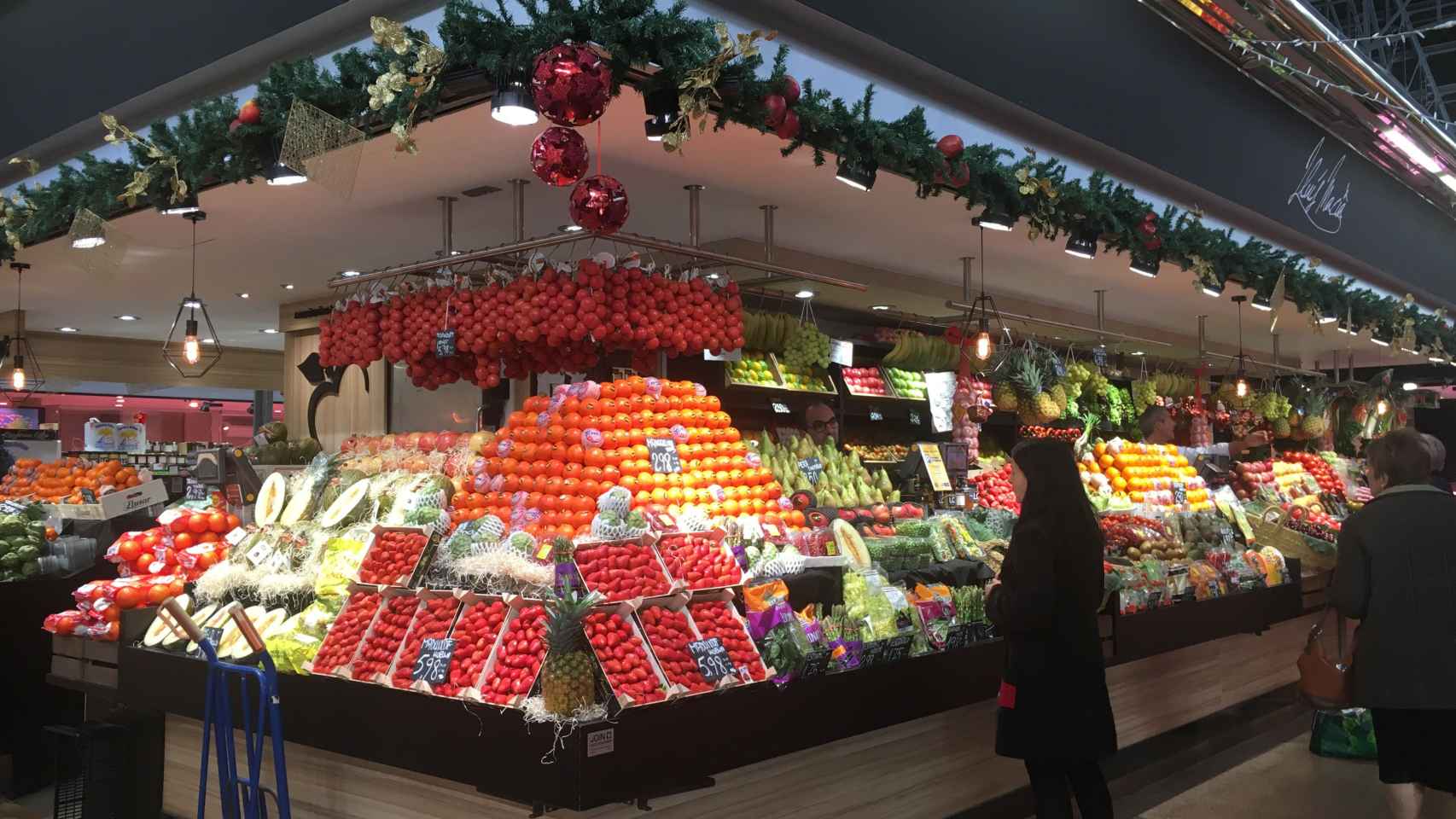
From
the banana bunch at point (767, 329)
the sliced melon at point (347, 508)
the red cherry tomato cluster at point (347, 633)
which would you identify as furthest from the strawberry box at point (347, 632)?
the banana bunch at point (767, 329)

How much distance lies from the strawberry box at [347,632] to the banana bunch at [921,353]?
20.1ft

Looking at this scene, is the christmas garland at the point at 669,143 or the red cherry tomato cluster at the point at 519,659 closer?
the red cherry tomato cluster at the point at 519,659

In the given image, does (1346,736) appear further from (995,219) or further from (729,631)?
(729,631)

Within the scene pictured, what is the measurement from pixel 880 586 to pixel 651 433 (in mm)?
1174

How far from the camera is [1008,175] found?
5324 millimetres

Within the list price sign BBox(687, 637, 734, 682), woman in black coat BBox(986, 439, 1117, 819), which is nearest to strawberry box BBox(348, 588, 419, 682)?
price sign BBox(687, 637, 734, 682)

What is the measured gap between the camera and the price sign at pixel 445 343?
530cm

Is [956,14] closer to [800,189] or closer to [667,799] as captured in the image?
[800,189]

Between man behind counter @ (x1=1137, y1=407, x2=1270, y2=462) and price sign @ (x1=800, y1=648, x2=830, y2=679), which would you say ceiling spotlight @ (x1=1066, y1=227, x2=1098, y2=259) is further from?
price sign @ (x1=800, y1=648, x2=830, y2=679)

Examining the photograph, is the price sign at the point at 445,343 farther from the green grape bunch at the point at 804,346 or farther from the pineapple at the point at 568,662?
the green grape bunch at the point at 804,346

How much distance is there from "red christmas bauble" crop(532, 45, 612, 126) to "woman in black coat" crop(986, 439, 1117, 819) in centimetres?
187

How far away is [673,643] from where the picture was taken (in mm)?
3438

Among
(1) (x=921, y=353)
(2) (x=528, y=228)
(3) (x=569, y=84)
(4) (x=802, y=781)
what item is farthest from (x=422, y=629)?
(1) (x=921, y=353)
